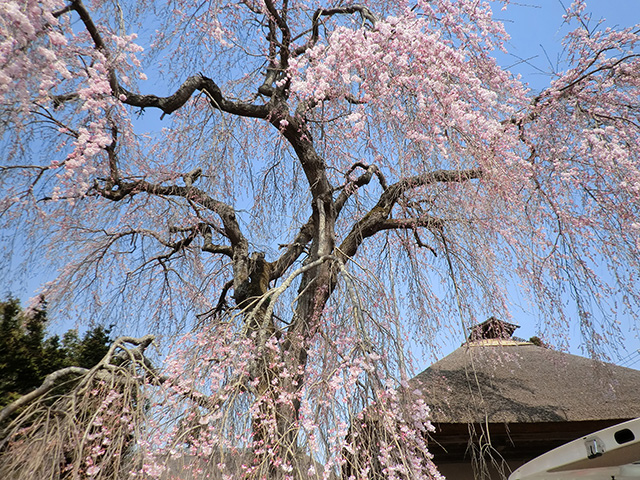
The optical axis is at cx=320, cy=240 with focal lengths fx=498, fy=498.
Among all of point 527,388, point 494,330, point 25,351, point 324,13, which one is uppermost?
point 324,13

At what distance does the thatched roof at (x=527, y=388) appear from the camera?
5488mm

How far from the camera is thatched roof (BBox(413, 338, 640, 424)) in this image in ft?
18.0

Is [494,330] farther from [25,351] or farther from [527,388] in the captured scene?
[25,351]

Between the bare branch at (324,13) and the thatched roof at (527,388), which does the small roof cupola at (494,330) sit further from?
the bare branch at (324,13)

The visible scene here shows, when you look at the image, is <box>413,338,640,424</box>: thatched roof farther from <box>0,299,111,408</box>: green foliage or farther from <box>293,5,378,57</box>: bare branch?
<box>0,299,111,408</box>: green foliage

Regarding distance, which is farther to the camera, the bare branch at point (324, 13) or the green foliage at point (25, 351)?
the green foliage at point (25, 351)

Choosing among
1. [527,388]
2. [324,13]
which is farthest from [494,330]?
[324,13]

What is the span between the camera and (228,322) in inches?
153

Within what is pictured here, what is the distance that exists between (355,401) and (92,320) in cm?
392

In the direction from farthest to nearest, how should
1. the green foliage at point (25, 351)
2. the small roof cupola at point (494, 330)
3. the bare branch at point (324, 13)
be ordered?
the green foliage at point (25, 351), the small roof cupola at point (494, 330), the bare branch at point (324, 13)

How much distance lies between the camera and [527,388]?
20.4 feet

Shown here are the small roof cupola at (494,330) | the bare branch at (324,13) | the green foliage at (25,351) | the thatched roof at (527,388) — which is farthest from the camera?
the green foliage at (25,351)

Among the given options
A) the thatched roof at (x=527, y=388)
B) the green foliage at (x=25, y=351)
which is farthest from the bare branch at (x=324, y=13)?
the green foliage at (x=25, y=351)

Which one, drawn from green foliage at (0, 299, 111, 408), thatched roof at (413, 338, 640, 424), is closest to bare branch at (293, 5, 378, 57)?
thatched roof at (413, 338, 640, 424)
